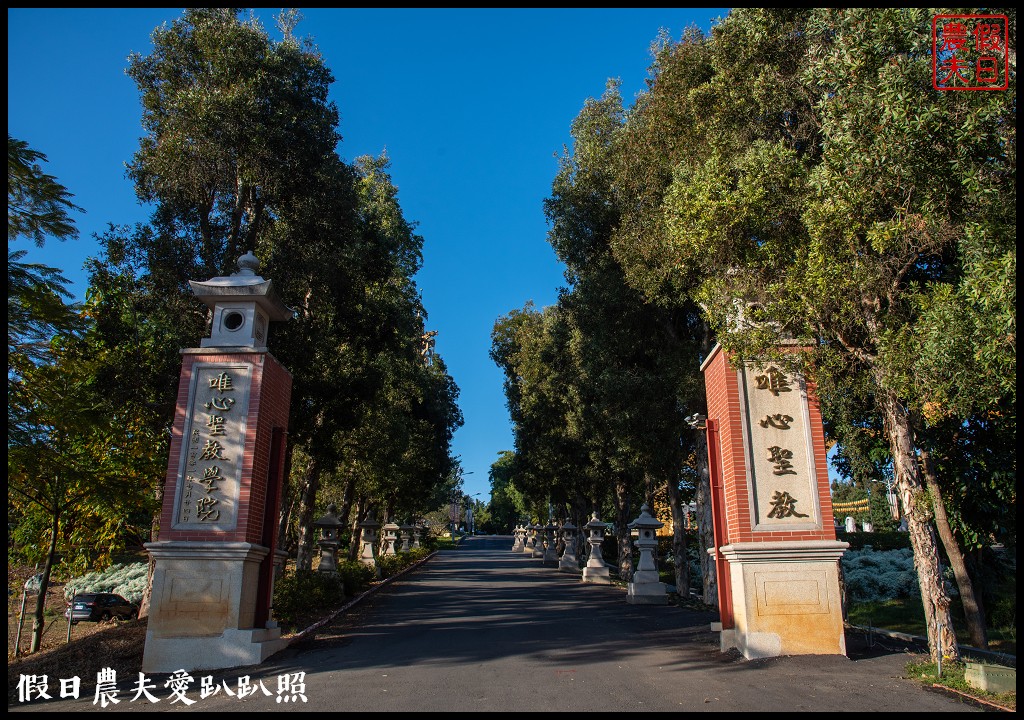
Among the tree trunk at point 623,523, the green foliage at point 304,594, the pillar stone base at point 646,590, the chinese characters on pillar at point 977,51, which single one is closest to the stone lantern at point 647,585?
the pillar stone base at point 646,590

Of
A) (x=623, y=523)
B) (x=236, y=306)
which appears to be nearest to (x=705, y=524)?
(x=623, y=523)

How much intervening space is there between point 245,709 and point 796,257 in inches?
304

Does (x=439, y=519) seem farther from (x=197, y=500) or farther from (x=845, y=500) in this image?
(x=197, y=500)

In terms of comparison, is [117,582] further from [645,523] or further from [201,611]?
[645,523]

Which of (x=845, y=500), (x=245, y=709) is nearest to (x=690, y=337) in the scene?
(x=245, y=709)

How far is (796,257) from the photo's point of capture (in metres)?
8.15

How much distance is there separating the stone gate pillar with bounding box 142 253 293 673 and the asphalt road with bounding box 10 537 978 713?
0.48m

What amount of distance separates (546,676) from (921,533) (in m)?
4.44

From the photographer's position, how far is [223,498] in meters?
8.41

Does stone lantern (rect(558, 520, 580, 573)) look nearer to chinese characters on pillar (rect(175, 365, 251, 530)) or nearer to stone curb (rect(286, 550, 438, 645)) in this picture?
stone curb (rect(286, 550, 438, 645))

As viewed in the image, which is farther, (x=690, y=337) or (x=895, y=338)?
(x=690, y=337)

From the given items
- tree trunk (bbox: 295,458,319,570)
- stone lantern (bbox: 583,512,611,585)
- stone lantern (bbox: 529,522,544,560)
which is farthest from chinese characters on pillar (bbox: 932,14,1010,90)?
stone lantern (bbox: 529,522,544,560)

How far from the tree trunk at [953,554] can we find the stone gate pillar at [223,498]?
8331mm

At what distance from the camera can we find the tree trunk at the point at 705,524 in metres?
14.4
